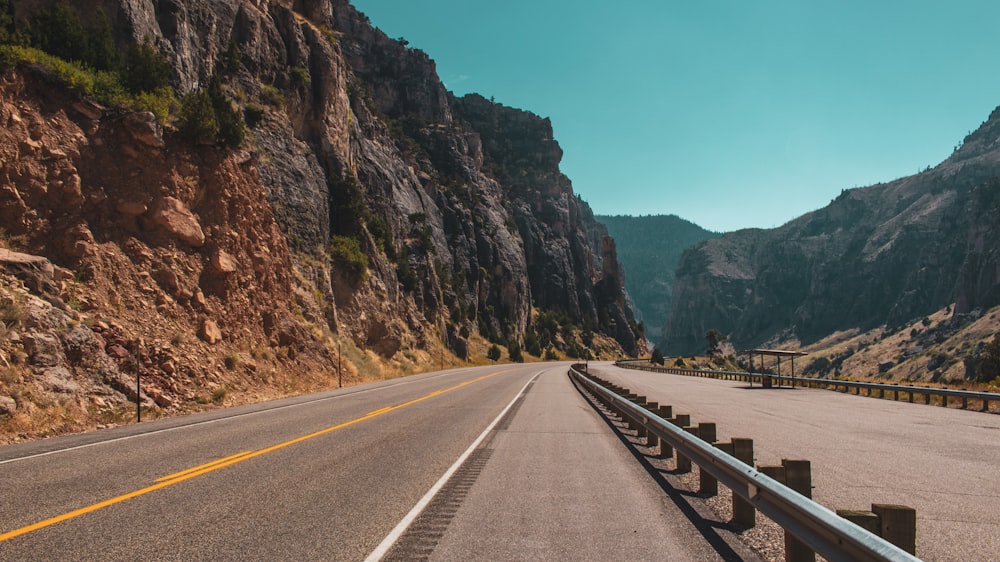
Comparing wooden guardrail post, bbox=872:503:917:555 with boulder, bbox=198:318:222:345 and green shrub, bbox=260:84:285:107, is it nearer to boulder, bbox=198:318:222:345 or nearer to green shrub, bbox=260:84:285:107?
boulder, bbox=198:318:222:345

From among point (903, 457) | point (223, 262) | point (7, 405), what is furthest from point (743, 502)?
point (223, 262)

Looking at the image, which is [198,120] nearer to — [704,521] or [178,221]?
[178,221]

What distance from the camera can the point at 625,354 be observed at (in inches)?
6560

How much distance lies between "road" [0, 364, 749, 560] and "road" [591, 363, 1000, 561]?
2104 mm

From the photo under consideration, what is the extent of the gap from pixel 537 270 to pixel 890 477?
150 meters

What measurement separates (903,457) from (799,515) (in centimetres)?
703

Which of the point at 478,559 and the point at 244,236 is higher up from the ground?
the point at 244,236

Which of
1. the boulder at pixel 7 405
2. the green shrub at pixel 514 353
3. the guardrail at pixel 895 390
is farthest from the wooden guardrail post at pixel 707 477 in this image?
the green shrub at pixel 514 353

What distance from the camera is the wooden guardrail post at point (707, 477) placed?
273 inches

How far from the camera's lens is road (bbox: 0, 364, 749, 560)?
487 centimetres

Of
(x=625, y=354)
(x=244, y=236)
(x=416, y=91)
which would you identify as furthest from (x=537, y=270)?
(x=244, y=236)

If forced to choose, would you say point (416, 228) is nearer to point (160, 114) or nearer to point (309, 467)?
point (160, 114)

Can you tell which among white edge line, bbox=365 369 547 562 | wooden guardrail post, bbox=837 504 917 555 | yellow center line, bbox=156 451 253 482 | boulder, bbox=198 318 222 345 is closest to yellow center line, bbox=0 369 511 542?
yellow center line, bbox=156 451 253 482

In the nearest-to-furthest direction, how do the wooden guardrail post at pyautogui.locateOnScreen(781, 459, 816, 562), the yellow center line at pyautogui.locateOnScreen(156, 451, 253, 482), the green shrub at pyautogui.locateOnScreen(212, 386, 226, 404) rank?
1. the wooden guardrail post at pyautogui.locateOnScreen(781, 459, 816, 562)
2. the yellow center line at pyautogui.locateOnScreen(156, 451, 253, 482)
3. the green shrub at pyautogui.locateOnScreen(212, 386, 226, 404)
